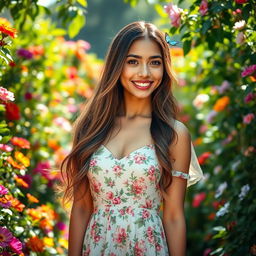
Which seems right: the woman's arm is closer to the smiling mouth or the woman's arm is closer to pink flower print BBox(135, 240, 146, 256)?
pink flower print BBox(135, 240, 146, 256)

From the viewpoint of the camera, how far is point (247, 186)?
377 cm

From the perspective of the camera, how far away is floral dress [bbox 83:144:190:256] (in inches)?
121

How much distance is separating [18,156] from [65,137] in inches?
106

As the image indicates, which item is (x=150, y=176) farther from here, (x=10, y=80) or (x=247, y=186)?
(x=10, y=80)

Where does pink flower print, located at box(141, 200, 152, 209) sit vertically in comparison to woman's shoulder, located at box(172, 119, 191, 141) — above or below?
below

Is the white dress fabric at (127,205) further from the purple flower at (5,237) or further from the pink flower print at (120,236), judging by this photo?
the purple flower at (5,237)

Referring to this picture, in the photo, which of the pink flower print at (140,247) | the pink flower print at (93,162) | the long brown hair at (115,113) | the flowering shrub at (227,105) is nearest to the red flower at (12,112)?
the long brown hair at (115,113)

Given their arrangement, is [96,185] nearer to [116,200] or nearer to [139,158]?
[116,200]

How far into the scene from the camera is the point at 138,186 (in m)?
3.10

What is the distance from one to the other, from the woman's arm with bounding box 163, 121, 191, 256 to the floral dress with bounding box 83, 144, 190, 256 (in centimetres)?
4

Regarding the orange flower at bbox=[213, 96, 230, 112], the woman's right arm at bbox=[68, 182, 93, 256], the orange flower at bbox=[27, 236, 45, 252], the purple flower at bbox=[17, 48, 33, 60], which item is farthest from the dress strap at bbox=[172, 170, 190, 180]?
the purple flower at bbox=[17, 48, 33, 60]

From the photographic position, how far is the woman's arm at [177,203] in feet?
10.2

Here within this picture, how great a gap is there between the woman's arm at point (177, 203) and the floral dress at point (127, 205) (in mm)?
41

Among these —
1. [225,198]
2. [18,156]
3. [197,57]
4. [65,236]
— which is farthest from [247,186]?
[197,57]
